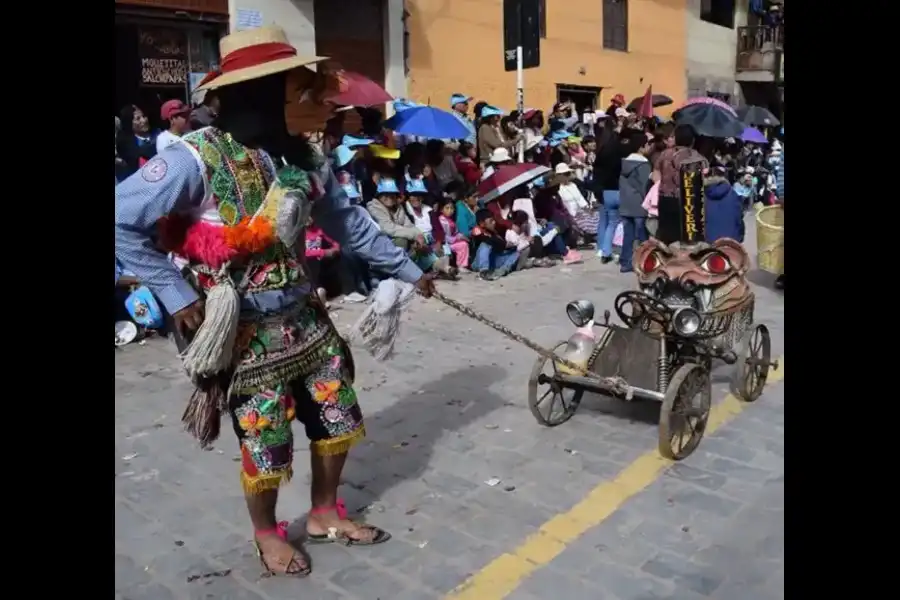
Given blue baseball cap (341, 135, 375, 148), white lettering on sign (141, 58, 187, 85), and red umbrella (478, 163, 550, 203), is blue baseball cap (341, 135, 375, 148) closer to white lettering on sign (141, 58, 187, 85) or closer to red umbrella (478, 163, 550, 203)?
red umbrella (478, 163, 550, 203)

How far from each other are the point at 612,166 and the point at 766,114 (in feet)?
29.4

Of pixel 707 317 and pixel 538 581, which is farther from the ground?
pixel 707 317

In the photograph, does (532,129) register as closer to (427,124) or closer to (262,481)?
(427,124)

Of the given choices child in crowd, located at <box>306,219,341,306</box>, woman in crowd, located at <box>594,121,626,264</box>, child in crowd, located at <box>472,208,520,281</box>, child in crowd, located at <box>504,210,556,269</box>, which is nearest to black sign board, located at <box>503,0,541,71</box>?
woman in crowd, located at <box>594,121,626,264</box>

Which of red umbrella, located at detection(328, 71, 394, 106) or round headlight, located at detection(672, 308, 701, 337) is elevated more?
red umbrella, located at detection(328, 71, 394, 106)

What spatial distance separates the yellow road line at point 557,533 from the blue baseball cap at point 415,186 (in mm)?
6107

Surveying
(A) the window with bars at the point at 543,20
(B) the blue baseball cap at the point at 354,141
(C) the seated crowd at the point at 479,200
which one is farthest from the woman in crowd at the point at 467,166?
(A) the window with bars at the point at 543,20

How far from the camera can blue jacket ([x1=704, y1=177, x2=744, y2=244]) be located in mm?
8109

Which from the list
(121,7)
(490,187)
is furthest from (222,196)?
(121,7)

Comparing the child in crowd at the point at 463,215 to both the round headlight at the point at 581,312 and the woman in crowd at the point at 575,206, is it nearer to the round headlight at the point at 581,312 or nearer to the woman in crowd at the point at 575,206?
the woman in crowd at the point at 575,206

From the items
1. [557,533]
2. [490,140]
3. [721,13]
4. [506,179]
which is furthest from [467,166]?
[721,13]

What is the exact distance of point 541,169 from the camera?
1103 cm

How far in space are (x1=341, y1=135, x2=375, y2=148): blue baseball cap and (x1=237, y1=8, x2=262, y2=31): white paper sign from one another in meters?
3.12
